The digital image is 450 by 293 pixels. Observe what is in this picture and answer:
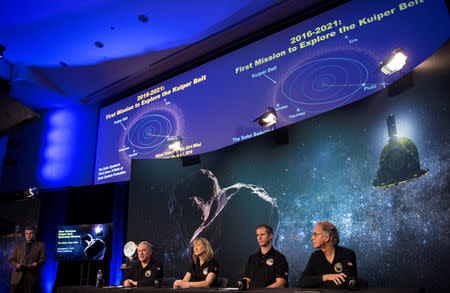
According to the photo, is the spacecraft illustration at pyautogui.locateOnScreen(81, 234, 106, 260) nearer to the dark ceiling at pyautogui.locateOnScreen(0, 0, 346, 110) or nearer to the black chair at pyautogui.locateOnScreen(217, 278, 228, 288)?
the black chair at pyautogui.locateOnScreen(217, 278, 228, 288)

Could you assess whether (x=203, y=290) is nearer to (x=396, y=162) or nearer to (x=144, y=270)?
(x=144, y=270)

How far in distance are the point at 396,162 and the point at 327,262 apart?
1.17 meters

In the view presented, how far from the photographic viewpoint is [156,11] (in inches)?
223

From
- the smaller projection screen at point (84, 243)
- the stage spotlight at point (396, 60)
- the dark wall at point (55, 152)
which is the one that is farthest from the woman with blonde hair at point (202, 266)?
the dark wall at point (55, 152)

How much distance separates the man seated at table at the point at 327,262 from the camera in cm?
252

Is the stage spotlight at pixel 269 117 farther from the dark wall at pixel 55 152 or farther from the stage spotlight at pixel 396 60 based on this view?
the dark wall at pixel 55 152

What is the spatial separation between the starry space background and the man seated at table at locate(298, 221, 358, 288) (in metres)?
0.67

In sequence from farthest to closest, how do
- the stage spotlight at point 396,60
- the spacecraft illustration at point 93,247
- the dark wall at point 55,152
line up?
the dark wall at point 55,152
the spacecraft illustration at point 93,247
the stage spotlight at point 396,60

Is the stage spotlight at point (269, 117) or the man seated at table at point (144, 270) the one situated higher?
the stage spotlight at point (269, 117)

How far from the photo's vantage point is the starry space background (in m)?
2.94

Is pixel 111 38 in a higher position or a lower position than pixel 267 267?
higher

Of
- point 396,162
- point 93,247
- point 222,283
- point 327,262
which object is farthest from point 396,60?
point 93,247

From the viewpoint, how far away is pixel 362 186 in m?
3.46

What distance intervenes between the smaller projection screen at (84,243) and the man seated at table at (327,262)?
390cm
